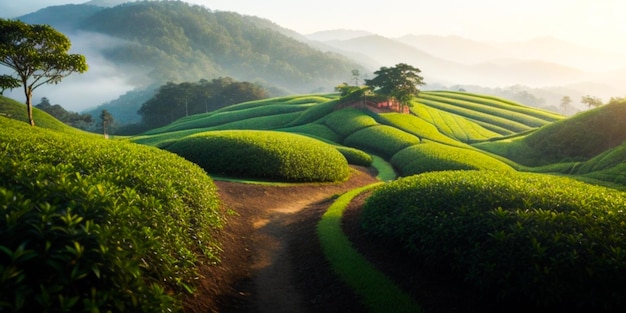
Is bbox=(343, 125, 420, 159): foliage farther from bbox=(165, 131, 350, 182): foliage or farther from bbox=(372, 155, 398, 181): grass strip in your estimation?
bbox=(165, 131, 350, 182): foliage

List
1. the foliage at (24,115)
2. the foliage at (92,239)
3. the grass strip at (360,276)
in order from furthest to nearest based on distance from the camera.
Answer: the foliage at (24,115), the grass strip at (360,276), the foliage at (92,239)

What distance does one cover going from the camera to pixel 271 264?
465 inches

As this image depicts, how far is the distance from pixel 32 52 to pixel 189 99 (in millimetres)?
89528

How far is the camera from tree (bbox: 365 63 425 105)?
5756cm

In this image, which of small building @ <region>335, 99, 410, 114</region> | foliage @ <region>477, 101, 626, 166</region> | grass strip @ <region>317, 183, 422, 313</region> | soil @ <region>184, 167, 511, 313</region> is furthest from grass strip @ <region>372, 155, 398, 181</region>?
small building @ <region>335, 99, 410, 114</region>

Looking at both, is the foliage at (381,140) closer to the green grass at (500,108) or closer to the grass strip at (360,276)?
the grass strip at (360,276)

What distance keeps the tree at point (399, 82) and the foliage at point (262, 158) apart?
33673mm

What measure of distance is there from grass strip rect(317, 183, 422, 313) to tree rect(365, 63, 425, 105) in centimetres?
4702

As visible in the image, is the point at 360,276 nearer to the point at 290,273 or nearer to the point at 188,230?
the point at 290,273

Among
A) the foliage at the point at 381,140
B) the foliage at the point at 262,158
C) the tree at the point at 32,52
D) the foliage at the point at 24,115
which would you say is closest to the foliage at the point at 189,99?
the foliage at the point at 24,115

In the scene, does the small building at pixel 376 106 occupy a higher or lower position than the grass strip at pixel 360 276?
higher

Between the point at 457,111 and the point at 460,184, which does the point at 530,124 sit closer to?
the point at 457,111

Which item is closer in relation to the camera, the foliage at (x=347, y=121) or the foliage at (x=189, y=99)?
the foliage at (x=347, y=121)

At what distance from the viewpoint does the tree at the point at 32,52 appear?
2747 centimetres
